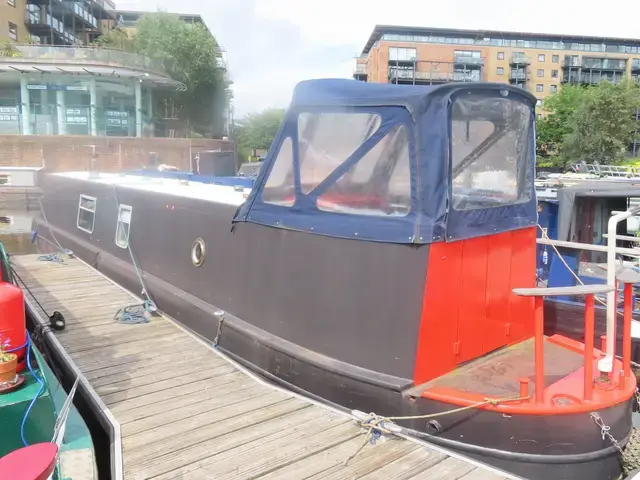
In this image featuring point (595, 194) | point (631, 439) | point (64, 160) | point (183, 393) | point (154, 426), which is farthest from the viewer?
point (64, 160)

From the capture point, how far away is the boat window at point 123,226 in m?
7.69

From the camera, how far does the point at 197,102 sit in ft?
138

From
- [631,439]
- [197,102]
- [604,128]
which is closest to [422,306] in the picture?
[631,439]

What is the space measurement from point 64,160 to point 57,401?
81.8ft

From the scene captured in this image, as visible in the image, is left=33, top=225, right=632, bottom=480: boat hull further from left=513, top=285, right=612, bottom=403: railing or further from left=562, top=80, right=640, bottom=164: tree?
left=562, top=80, right=640, bottom=164: tree

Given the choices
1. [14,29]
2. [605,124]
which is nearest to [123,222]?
[14,29]

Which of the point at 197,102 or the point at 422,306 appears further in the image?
the point at 197,102

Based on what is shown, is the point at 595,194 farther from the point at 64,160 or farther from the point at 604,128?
the point at 604,128

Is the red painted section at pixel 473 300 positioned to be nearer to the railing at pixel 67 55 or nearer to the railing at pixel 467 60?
the railing at pixel 67 55

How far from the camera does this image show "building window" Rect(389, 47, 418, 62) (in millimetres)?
A: 72075

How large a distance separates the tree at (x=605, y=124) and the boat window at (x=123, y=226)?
42722mm

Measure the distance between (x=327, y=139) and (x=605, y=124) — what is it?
1781 inches

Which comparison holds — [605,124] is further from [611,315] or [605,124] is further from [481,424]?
[481,424]

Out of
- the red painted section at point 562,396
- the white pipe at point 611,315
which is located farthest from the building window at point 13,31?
the red painted section at point 562,396
